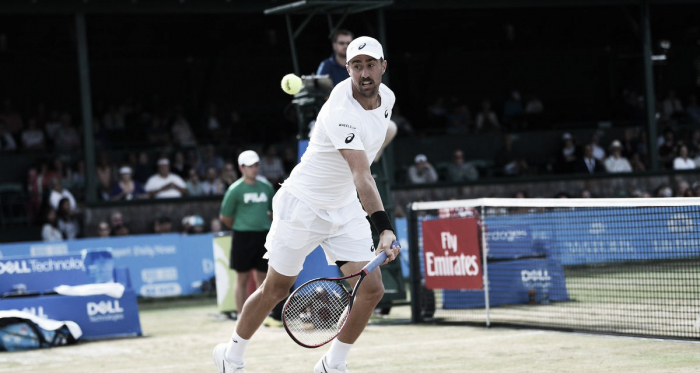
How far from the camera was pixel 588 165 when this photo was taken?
23766 millimetres

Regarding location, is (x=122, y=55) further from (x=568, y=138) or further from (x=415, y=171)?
(x=568, y=138)

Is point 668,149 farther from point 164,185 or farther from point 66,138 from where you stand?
point 66,138

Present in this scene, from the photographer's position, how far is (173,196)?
786 inches

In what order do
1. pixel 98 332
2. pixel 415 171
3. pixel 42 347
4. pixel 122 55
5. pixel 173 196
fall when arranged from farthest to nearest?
pixel 122 55 < pixel 415 171 < pixel 173 196 < pixel 98 332 < pixel 42 347

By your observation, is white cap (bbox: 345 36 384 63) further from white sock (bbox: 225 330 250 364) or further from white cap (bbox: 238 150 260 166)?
white cap (bbox: 238 150 260 166)

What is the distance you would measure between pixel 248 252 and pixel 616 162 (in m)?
13.5

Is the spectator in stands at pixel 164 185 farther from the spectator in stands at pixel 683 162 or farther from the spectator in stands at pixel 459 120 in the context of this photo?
the spectator in stands at pixel 683 162

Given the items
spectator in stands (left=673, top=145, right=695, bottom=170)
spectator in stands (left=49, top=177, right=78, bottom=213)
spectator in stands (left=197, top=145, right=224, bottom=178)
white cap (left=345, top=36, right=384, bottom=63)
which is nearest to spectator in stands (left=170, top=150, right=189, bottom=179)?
spectator in stands (left=197, top=145, right=224, bottom=178)

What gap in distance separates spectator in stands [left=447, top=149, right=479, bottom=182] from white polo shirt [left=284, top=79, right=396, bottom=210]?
Result: 1573 cm

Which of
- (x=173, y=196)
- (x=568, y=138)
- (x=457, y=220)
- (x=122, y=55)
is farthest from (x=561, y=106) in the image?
(x=457, y=220)

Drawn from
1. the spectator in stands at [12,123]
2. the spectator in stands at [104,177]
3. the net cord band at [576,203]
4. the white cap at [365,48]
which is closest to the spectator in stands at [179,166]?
the spectator in stands at [104,177]

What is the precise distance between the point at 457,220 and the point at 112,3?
10908mm

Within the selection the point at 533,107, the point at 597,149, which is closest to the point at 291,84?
the point at 597,149

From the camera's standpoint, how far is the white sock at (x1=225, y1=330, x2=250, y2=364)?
23.9ft
